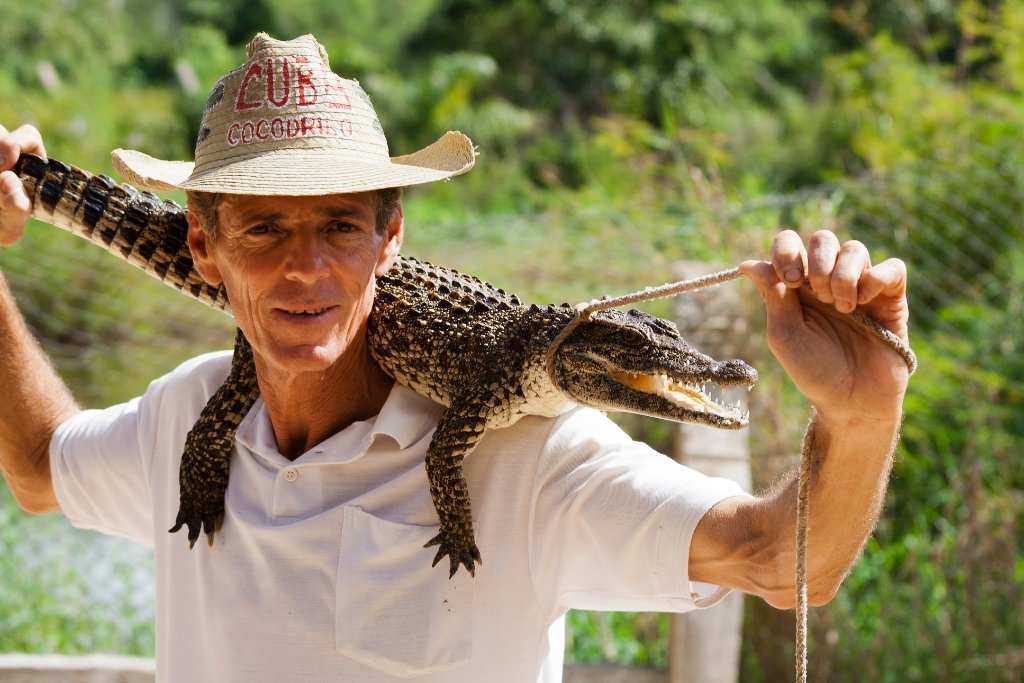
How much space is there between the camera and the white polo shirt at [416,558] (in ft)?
5.83

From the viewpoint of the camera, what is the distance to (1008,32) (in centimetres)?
722

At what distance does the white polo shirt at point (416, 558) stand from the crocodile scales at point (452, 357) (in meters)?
0.07

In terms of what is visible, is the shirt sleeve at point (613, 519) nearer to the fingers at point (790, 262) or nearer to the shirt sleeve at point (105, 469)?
the fingers at point (790, 262)

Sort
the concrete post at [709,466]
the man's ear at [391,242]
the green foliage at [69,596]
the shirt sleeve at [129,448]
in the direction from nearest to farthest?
1. the man's ear at [391,242]
2. the shirt sleeve at [129,448]
3. the concrete post at [709,466]
4. the green foliage at [69,596]

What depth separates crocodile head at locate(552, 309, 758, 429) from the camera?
5.27 ft

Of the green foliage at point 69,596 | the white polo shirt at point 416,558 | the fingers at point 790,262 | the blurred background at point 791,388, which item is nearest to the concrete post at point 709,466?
the blurred background at point 791,388

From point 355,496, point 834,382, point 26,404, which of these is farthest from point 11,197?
point 834,382

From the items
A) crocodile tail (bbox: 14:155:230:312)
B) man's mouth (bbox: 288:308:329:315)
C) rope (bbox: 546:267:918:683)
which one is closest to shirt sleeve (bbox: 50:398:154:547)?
crocodile tail (bbox: 14:155:230:312)

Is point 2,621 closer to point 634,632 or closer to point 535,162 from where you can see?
point 634,632

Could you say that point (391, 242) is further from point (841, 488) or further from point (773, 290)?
point (841, 488)

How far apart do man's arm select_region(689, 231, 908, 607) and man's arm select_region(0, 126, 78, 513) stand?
1.61m

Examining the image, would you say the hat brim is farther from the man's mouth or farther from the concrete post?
the concrete post

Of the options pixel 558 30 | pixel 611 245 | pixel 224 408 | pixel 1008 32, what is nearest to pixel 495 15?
pixel 558 30

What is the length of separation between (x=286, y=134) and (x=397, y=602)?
2.77ft
